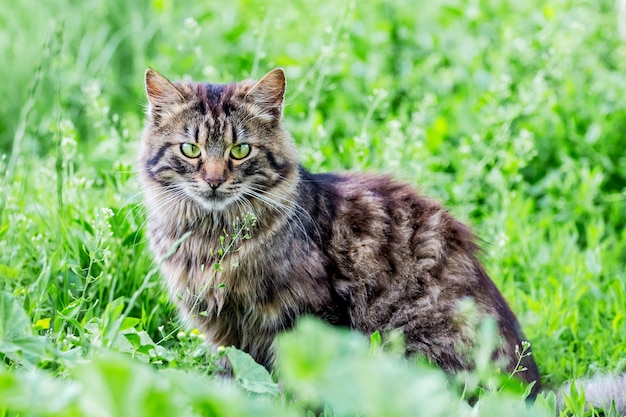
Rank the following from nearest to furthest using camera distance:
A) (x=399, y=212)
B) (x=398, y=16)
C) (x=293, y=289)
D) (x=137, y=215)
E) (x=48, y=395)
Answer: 1. (x=48, y=395)
2. (x=293, y=289)
3. (x=399, y=212)
4. (x=137, y=215)
5. (x=398, y=16)

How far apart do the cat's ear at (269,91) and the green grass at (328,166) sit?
28.0 inches

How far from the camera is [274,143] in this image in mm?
3113

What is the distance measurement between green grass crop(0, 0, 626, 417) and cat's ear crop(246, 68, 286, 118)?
2.34ft

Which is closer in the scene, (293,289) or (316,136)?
(293,289)

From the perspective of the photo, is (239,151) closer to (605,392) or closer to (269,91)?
(269,91)

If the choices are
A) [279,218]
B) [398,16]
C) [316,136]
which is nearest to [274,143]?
[279,218]

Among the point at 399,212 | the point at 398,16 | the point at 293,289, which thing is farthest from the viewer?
the point at 398,16

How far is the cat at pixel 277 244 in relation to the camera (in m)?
2.94

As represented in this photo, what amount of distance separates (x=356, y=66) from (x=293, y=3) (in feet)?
4.37

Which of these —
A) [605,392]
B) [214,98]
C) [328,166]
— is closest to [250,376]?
[214,98]

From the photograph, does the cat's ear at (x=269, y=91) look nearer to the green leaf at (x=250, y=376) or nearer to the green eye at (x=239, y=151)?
the green eye at (x=239, y=151)

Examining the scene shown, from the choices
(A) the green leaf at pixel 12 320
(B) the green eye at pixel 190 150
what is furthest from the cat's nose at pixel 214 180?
(A) the green leaf at pixel 12 320

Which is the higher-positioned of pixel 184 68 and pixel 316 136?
pixel 184 68

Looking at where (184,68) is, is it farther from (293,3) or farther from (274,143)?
(274,143)
